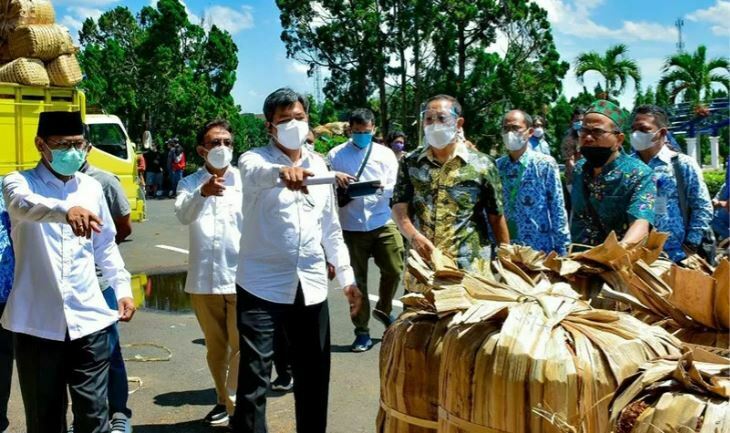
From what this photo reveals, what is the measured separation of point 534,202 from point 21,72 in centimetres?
699

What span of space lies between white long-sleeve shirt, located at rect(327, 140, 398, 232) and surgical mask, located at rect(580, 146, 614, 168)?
115 inches

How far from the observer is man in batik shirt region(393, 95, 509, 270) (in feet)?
15.1

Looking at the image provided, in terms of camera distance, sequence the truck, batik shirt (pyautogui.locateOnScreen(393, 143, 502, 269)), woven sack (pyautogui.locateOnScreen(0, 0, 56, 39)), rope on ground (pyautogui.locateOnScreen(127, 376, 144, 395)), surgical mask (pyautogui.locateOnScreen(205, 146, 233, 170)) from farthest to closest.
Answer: woven sack (pyautogui.locateOnScreen(0, 0, 56, 39)) → the truck → rope on ground (pyautogui.locateOnScreen(127, 376, 144, 395)) → surgical mask (pyautogui.locateOnScreen(205, 146, 233, 170)) → batik shirt (pyautogui.locateOnScreen(393, 143, 502, 269))

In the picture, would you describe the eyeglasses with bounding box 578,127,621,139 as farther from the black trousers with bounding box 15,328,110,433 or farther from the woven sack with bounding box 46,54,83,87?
the woven sack with bounding box 46,54,83,87

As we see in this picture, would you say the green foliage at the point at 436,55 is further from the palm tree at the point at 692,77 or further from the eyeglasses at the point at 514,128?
the eyeglasses at the point at 514,128

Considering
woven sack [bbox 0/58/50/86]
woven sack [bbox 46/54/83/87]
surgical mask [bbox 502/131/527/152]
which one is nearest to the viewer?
surgical mask [bbox 502/131/527/152]

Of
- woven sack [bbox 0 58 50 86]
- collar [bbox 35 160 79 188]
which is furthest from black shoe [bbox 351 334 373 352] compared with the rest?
woven sack [bbox 0 58 50 86]

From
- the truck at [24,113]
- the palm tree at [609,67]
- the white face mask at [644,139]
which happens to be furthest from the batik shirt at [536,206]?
the palm tree at [609,67]

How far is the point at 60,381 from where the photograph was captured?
386 centimetres

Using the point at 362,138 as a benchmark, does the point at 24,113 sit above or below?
above

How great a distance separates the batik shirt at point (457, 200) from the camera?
4605 mm

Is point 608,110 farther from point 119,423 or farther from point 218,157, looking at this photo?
point 119,423

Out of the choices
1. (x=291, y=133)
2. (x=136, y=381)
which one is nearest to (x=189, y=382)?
(x=136, y=381)

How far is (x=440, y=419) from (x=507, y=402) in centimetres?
28
